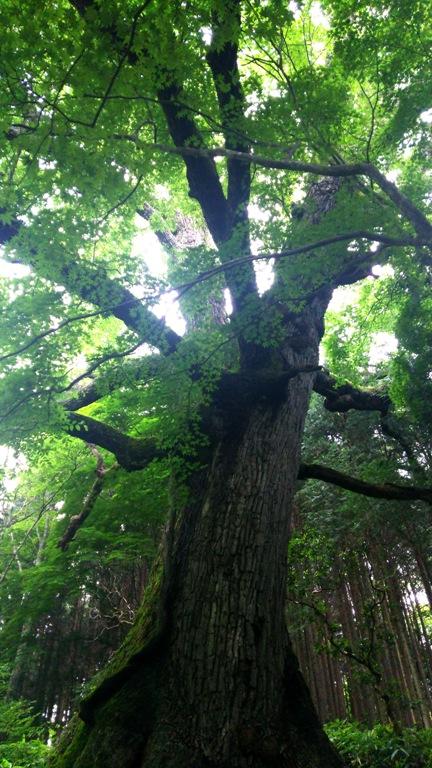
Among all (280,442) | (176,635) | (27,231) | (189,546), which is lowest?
(176,635)

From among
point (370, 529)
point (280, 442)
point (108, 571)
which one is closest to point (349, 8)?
point (280, 442)

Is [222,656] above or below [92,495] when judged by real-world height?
below

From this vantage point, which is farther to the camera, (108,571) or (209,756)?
(108,571)

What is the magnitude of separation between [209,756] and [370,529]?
686 centimetres

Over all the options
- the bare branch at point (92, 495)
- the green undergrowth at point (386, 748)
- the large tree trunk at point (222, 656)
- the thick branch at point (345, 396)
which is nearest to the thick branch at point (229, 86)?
the large tree trunk at point (222, 656)

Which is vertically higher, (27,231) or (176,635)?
(27,231)

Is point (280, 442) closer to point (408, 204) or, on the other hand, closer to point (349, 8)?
point (408, 204)

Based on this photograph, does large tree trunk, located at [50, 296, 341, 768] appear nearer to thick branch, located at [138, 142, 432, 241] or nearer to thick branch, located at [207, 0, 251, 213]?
thick branch, located at [138, 142, 432, 241]

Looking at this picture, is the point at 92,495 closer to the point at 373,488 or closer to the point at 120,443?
the point at 120,443

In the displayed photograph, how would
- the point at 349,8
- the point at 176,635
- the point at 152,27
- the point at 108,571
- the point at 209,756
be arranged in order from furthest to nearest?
the point at 108,571, the point at 349,8, the point at 176,635, the point at 152,27, the point at 209,756

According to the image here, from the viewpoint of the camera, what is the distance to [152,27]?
269 cm

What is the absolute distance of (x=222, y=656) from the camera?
271 cm

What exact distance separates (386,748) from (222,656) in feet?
12.8

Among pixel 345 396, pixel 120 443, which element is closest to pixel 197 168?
pixel 120 443
